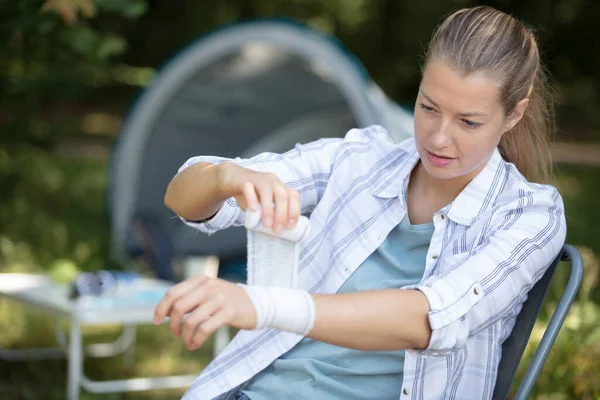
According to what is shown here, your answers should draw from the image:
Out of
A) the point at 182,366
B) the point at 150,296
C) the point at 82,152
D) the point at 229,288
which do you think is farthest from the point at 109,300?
the point at 82,152

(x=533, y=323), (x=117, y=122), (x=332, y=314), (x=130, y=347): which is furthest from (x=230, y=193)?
(x=117, y=122)

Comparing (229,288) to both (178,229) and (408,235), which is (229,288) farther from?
(178,229)

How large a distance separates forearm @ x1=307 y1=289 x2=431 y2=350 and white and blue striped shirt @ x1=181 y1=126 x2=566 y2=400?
0.02 meters

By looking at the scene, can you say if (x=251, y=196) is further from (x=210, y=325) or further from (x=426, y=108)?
(x=426, y=108)

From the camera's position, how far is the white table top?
3.35 m

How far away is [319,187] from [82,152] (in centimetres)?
913

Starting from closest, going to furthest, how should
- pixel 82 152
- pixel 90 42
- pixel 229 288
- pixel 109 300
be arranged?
pixel 229 288 → pixel 90 42 → pixel 109 300 → pixel 82 152

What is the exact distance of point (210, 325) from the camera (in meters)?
1.17

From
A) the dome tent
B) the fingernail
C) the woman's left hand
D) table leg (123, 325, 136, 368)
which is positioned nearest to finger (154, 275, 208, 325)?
the woman's left hand

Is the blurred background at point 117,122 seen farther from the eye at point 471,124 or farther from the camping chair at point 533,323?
the eye at point 471,124

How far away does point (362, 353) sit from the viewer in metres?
1.69

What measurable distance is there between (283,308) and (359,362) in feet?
1.59

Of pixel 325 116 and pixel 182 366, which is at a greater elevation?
pixel 325 116

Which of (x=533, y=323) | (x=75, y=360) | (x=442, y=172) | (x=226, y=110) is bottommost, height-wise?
(x=533, y=323)
